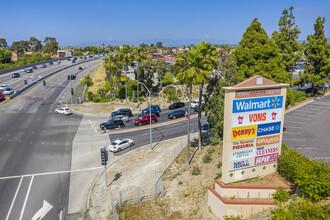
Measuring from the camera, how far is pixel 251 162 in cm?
1631

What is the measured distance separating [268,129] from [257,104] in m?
2.13

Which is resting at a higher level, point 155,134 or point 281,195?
point 281,195

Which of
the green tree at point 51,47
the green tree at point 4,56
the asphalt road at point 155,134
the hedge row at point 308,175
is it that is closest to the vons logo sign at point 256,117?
the hedge row at point 308,175

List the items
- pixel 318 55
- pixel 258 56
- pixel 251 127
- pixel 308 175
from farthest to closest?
pixel 318 55
pixel 258 56
pixel 251 127
pixel 308 175

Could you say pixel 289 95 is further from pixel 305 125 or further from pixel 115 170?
pixel 115 170

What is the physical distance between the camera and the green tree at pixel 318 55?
49.2 meters

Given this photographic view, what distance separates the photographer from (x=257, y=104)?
1583 centimetres

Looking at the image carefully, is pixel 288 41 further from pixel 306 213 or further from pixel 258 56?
pixel 306 213

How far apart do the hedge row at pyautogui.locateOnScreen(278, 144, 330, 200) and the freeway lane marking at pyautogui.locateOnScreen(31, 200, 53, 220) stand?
19.3m

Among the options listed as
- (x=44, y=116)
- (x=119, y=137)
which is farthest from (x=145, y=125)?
(x=44, y=116)

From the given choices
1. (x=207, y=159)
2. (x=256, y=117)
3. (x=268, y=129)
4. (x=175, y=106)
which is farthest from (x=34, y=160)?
(x=175, y=106)

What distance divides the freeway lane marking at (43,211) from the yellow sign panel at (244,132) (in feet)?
55.0

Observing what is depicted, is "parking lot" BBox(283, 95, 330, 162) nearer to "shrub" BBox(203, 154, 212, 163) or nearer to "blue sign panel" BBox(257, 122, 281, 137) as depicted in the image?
"shrub" BBox(203, 154, 212, 163)

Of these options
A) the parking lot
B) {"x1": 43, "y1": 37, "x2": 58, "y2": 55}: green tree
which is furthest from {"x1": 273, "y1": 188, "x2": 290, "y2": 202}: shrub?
{"x1": 43, "y1": 37, "x2": 58, "y2": 55}: green tree
